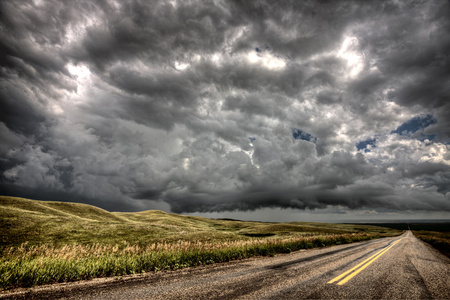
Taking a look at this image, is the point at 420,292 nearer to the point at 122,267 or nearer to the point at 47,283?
the point at 122,267

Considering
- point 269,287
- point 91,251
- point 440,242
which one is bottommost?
point 440,242

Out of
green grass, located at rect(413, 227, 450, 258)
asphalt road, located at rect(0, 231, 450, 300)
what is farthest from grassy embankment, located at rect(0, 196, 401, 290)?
green grass, located at rect(413, 227, 450, 258)

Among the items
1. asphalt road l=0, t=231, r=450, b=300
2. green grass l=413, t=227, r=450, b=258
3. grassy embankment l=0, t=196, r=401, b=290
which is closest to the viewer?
asphalt road l=0, t=231, r=450, b=300

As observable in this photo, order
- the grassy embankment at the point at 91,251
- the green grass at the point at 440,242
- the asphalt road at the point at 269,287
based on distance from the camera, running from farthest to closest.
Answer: the green grass at the point at 440,242
the grassy embankment at the point at 91,251
the asphalt road at the point at 269,287

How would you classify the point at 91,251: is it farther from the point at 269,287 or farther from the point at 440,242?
the point at 440,242

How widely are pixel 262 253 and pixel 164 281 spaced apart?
1186 cm

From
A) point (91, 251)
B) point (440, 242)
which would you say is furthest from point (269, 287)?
point (440, 242)

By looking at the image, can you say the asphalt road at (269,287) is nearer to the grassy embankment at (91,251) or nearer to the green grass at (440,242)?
the grassy embankment at (91,251)

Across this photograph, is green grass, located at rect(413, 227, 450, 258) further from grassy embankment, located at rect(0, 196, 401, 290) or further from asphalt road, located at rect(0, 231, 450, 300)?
asphalt road, located at rect(0, 231, 450, 300)

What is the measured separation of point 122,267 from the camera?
424 inches

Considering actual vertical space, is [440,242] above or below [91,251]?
below

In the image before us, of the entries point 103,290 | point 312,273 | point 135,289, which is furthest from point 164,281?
point 312,273

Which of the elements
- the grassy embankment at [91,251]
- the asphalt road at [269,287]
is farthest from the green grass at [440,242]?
the asphalt road at [269,287]

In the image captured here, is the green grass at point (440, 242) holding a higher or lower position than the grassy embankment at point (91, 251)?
lower
